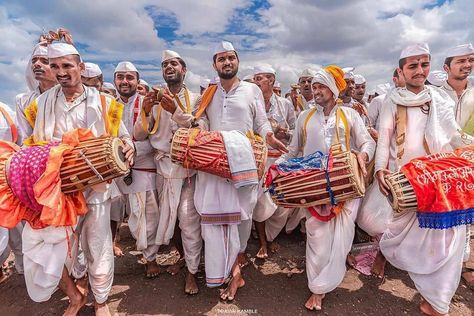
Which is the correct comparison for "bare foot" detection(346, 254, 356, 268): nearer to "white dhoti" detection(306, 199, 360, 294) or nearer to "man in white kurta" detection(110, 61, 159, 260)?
"white dhoti" detection(306, 199, 360, 294)

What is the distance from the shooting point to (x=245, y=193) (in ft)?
11.2

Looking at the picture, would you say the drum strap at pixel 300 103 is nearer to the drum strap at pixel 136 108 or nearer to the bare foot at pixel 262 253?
the bare foot at pixel 262 253

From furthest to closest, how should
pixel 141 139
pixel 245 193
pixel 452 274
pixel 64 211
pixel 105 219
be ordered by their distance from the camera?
pixel 141 139
pixel 245 193
pixel 105 219
pixel 452 274
pixel 64 211

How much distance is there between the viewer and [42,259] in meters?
2.68

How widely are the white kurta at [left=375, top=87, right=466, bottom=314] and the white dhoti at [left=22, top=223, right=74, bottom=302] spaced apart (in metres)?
3.13

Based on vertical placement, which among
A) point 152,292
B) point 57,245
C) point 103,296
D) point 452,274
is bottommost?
point 152,292

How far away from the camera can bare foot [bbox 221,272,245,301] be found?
3294 millimetres

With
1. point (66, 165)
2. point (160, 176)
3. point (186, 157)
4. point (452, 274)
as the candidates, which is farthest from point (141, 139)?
point (452, 274)

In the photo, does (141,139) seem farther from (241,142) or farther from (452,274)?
(452,274)

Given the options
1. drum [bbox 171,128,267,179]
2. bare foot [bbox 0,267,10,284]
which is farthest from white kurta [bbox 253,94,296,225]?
bare foot [bbox 0,267,10,284]

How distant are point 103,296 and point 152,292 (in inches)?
24.1

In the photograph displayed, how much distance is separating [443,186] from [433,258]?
0.78 meters

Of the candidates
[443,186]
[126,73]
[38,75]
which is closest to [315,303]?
[443,186]

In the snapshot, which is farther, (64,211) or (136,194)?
(136,194)
